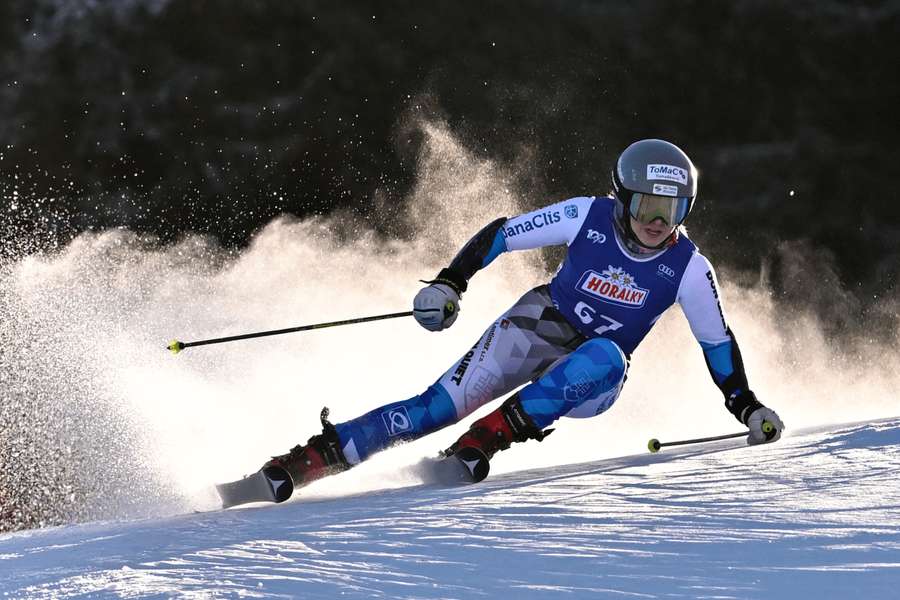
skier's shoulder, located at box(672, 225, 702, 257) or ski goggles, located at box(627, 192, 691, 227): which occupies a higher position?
ski goggles, located at box(627, 192, 691, 227)

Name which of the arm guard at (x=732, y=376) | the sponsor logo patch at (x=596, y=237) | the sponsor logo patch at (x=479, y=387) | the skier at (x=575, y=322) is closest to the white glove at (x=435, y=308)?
the skier at (x=575, y=322)

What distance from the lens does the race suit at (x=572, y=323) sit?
4.10 metres

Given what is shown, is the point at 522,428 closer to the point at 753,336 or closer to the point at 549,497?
the point at 549,497

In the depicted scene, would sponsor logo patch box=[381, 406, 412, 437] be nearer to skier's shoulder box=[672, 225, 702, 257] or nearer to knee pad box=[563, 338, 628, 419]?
knee pad box=[563, 338, 628, 419]

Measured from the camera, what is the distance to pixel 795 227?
48.5 ft

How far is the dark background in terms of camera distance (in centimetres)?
1447

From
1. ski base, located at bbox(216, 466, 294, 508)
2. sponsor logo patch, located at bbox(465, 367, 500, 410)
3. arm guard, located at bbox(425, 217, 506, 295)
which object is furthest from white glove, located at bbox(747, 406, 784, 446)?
ski base, located at bbox(216, 466, 294, 508)

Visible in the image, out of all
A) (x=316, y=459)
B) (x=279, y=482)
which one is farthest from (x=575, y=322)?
(x=279, y=482)

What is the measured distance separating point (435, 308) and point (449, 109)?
1154cm

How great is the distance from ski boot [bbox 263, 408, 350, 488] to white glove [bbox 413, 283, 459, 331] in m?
0.44

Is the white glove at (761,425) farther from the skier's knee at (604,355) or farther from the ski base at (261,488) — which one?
the ski base at (261,488)

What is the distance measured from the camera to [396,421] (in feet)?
13.6

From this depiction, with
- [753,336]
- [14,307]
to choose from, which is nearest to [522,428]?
[14,307]

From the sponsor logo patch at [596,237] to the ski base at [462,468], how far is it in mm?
850
